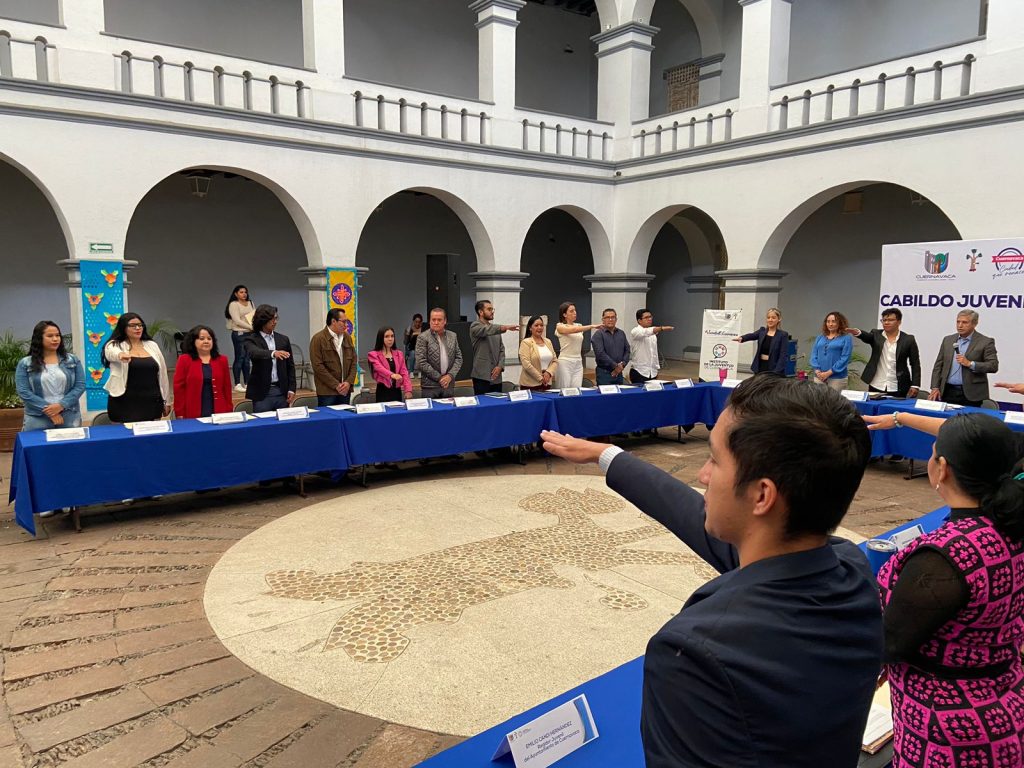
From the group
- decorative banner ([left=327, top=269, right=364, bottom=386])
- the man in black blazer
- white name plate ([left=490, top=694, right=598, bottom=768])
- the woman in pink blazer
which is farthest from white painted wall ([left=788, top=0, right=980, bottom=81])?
white name plate ([left=490, top=694, right=598, bottom=768])

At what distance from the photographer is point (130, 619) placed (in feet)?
11.9

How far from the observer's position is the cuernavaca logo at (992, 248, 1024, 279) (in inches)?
292

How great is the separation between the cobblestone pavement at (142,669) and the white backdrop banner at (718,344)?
5.20m

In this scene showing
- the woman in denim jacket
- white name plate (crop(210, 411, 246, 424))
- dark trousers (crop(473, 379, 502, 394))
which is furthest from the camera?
dark trousers (crop(473, 379, 502, 394))

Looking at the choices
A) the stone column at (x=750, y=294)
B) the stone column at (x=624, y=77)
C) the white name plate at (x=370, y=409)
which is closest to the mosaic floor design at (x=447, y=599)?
the white name plate at (x=370, y=409)

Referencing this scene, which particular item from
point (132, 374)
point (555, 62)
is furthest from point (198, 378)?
point (555, 62)

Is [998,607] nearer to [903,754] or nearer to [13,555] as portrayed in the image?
[903,754]

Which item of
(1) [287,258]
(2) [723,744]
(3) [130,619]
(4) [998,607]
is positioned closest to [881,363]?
(4) [998,607]

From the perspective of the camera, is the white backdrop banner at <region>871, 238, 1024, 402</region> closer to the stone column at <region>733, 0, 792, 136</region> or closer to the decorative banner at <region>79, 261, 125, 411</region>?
the stone column at <region>733, 0, 792, 136</region>

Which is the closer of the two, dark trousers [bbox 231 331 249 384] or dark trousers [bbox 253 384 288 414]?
dark trousers [bbox 253 384 288 414]

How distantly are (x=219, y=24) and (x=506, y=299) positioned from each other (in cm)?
710

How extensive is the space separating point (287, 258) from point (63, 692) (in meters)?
12.1

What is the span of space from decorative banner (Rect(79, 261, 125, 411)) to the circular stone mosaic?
16.6 ft

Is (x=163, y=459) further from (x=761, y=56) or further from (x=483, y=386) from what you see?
(x=761, y=56)
